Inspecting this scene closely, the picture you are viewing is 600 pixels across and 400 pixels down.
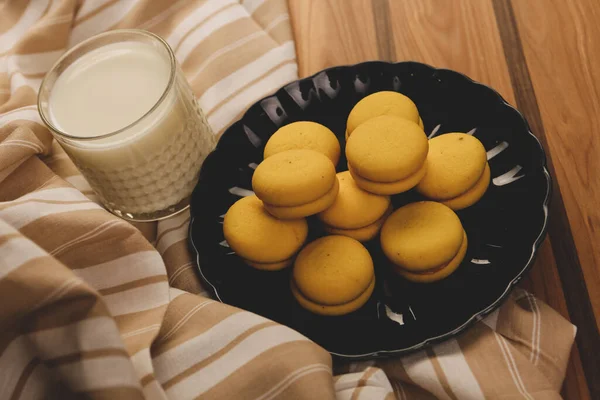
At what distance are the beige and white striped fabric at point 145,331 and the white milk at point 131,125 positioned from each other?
4 cm

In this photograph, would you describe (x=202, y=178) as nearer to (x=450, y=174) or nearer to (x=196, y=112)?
(x=196, y=112)

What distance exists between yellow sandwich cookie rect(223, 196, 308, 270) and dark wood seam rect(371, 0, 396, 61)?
0.96ft

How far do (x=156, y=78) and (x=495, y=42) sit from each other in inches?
16.0

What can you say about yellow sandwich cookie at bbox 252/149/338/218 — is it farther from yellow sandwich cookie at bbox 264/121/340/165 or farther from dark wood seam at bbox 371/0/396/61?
dark wood seam at bbox 371/0/396/61

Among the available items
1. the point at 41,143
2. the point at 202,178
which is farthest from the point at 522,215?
the point at 41,143

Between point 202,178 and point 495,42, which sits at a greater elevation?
point 495,42

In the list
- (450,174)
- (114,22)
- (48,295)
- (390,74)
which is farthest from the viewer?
(114,22)

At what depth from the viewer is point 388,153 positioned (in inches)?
20.4

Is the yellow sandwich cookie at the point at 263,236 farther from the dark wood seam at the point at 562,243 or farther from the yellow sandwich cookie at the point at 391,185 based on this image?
the dark wood seam at the point at 562,243

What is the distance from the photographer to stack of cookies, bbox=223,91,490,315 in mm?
516

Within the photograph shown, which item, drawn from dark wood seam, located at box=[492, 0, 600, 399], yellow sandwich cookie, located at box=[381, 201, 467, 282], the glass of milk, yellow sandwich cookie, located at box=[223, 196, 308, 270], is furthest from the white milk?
dark wood seam, located at box=[492, 0, 600, 399]

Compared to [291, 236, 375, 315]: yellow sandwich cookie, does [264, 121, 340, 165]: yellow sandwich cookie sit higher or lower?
higher

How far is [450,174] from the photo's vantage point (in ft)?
→ 1.79

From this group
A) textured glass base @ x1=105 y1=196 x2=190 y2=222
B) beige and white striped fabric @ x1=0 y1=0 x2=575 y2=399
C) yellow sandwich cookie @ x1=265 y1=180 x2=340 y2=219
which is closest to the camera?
beige and white striped fabric @ x1=0 y1=0 x2=575 y2=399
